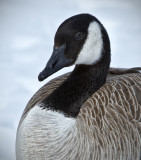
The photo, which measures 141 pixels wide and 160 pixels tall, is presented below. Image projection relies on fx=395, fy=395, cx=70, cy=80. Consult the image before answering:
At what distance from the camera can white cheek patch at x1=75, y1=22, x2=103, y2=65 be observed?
128 inches

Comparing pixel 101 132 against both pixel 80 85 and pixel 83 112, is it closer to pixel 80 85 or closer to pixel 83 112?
pixel 83 112

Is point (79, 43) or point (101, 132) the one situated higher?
point (79, 43)

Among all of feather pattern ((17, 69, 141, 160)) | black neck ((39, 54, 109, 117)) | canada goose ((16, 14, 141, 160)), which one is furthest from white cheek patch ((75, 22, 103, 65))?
feather pattern ((17, 69, 141, 160))

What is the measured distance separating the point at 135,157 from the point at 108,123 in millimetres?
397

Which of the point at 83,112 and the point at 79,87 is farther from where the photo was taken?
the point at 79,87

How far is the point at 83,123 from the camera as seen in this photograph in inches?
126

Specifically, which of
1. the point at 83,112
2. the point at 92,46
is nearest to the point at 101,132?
the point at 83,112

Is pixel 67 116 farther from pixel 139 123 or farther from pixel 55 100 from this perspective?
pixel 139 123

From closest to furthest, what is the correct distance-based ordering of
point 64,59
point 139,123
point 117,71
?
point 64,59 → point 139,123 → point 117,71

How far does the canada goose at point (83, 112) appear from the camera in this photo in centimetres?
316

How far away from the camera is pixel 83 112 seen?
10.7 feet

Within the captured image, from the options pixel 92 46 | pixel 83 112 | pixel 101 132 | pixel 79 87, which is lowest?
pixel 101 132

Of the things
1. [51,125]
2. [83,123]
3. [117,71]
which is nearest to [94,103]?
[83,123]

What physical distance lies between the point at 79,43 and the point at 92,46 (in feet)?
0.39
